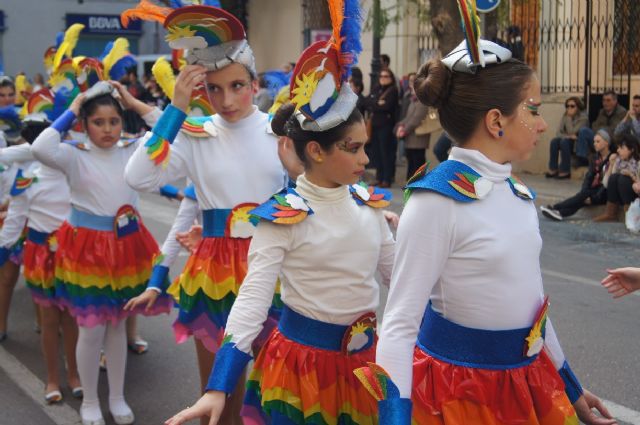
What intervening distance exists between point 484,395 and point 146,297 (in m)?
2.36

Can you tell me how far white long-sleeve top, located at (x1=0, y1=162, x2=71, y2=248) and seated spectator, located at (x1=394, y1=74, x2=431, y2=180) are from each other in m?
8.84

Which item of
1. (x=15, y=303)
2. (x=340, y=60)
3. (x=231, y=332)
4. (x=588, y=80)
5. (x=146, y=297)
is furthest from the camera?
(x=588, y=80)

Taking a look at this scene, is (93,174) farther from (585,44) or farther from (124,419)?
(585,44)

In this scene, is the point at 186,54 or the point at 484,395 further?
the point at 186,54

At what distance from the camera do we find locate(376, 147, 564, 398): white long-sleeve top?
2.55 meters

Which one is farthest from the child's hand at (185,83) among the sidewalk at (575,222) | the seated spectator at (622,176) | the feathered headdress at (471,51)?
the seated spectator at (622,176)

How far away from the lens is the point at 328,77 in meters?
3.29

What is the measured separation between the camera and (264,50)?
2773 centimetres

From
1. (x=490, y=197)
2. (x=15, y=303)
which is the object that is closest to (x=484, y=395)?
(x=490, y=197)

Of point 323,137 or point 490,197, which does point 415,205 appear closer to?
point 490,197

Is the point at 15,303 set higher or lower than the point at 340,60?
lower

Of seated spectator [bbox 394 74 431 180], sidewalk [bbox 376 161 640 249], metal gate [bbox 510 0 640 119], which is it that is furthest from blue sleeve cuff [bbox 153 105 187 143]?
metal gate [bbox 510 0 640 119]

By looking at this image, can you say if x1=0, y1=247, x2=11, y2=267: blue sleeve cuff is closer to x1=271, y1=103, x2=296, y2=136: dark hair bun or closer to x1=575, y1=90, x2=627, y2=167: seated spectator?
x1=271, y1=103, x2=296, y2=136: dark hair bun

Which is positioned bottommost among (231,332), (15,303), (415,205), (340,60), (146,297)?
(15,303)
